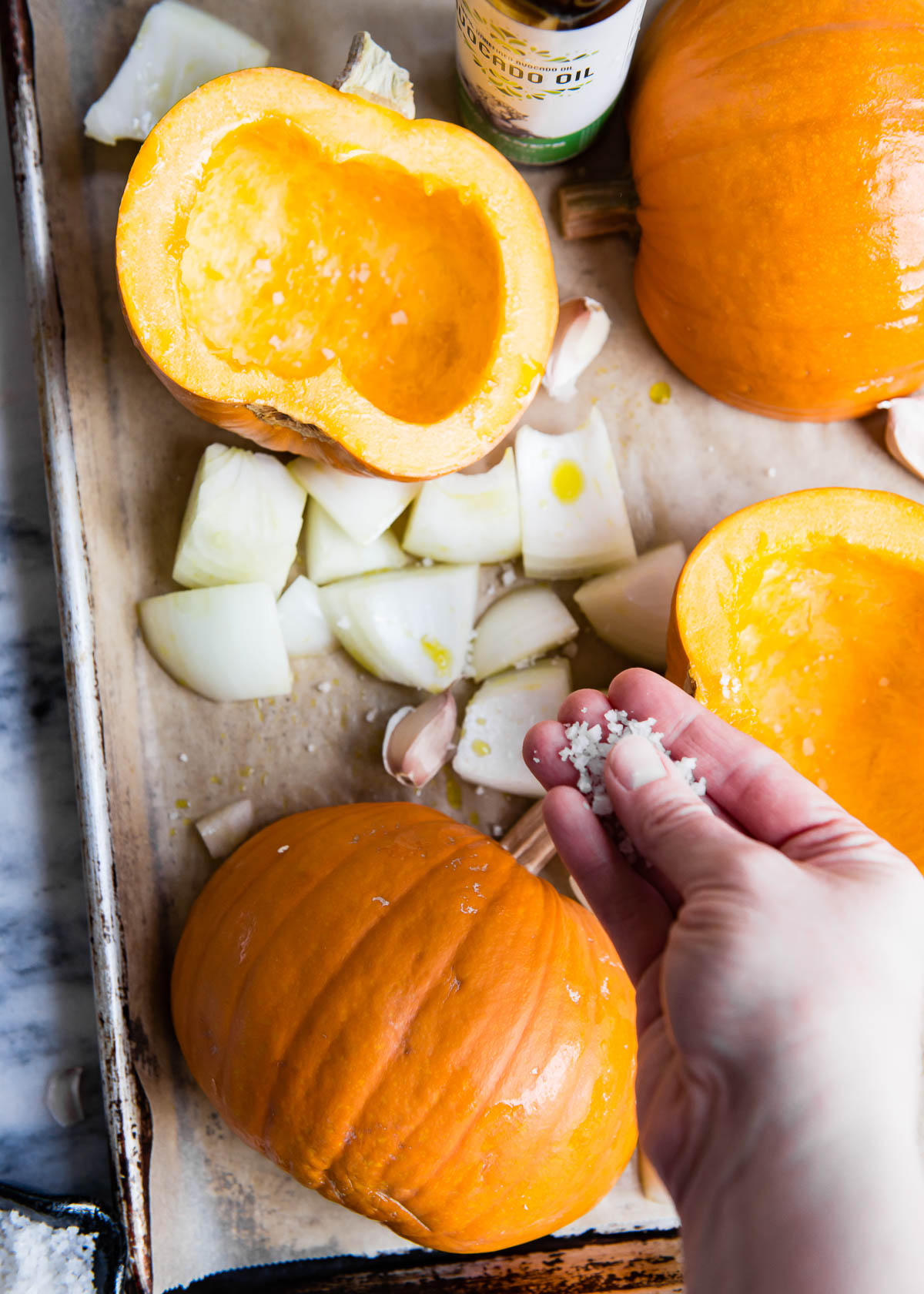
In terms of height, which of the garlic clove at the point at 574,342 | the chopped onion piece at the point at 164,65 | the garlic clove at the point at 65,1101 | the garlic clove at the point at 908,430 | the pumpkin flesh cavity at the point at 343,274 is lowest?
the garlic clove at the point at 65,1101

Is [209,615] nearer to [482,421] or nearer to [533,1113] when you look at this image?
[482,421]

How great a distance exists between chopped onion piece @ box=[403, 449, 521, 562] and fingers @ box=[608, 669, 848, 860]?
0.35 m

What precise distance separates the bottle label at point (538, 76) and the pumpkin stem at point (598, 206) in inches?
2.2

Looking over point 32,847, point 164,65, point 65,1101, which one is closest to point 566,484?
point 164,65

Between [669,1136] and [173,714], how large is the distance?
0.82m

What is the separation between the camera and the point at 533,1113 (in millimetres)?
927

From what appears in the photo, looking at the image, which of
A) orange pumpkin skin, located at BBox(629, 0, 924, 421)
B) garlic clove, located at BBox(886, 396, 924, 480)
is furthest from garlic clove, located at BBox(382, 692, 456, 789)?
garlic clove, located at BBox(886, 396, 924, 480)

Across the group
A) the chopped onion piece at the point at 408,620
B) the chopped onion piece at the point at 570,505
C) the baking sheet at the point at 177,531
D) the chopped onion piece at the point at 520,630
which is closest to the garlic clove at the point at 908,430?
the baking sheet at the point at 177,531

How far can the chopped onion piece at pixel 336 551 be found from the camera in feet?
3.97

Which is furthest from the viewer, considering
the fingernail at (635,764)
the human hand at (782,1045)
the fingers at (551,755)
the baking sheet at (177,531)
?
the baking sheet at (177,531)

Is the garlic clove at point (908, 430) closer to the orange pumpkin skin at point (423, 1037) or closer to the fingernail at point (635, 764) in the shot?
the fingernail at point (635, 764)

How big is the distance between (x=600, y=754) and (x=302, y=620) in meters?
0.51

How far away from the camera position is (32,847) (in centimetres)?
124

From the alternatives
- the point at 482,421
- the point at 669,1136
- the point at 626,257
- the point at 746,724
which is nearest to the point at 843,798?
the point at 746,724
